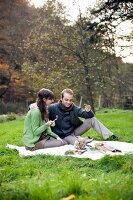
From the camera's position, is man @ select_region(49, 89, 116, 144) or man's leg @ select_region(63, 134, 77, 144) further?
man @ select_region(49, 89, 116, 144)

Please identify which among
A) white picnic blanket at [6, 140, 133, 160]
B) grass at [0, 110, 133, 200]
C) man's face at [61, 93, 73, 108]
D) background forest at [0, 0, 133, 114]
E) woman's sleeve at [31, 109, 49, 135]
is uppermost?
background forest at [0, 0, 133, 114]

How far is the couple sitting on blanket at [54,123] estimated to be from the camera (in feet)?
34.9

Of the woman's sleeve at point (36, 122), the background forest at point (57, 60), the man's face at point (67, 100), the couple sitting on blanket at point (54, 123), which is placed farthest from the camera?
the background forest at point (57, 60)

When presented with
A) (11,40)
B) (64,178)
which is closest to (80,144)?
(64,178)

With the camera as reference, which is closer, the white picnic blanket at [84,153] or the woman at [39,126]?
the white picnic blanket at [84,153]

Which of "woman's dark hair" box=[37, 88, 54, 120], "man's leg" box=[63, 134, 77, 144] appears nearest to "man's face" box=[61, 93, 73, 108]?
"woman's dark hair" box=[37, 88, 54, 120]

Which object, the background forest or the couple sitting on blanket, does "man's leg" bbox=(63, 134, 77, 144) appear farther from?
the background forest

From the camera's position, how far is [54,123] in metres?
10.7

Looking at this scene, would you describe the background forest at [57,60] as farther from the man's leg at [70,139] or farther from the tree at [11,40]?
the man's leg at [70,139]

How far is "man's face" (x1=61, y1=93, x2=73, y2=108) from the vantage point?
11.4m

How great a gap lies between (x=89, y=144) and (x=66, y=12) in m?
20.9

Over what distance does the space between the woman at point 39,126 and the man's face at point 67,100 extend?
2.53 feet

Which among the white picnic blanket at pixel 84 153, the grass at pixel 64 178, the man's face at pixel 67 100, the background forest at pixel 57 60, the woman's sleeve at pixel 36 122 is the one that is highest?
the background forest at pixel 57 60

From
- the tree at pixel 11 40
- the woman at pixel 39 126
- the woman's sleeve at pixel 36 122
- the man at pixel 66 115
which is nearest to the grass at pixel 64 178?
the woman at pixel 39 126
